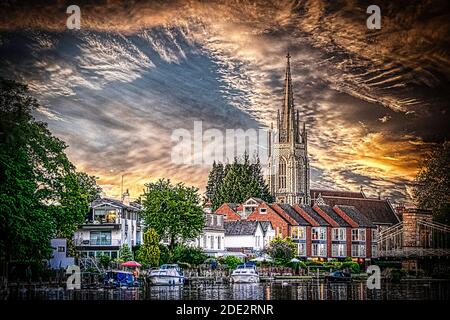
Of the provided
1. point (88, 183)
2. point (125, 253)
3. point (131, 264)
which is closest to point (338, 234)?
point (125, 253)

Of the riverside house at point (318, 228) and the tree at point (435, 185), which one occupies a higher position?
the tree at point (435, 185)

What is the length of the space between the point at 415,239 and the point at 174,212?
10.3 metres

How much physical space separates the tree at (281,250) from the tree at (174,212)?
486cm

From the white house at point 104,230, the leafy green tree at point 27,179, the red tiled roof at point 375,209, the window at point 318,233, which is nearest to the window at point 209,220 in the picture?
the white house at point 104,230

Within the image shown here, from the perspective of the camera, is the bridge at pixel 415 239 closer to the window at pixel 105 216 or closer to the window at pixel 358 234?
the window at pixel 358 234

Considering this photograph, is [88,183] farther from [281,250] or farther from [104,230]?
[281,250]

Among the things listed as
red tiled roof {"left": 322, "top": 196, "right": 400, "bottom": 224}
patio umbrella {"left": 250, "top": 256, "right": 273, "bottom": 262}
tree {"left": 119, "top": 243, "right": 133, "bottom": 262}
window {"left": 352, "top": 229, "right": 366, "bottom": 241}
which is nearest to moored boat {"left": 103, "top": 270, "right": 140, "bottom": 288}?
tree {"left": 119, "top": 243, "right": 133, "bottom": 262}

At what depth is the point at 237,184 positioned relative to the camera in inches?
2088

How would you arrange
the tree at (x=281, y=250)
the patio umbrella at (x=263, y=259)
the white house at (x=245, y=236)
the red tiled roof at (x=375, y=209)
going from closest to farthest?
the patio umbrella at (x=263, y=259), the tree at (x=281, y=250), the white house at (x=245, y=236), the red tiled roof at (x=375, y=209)

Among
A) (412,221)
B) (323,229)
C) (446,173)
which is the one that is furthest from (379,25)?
(323,229)

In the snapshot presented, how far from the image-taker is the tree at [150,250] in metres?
35.0
